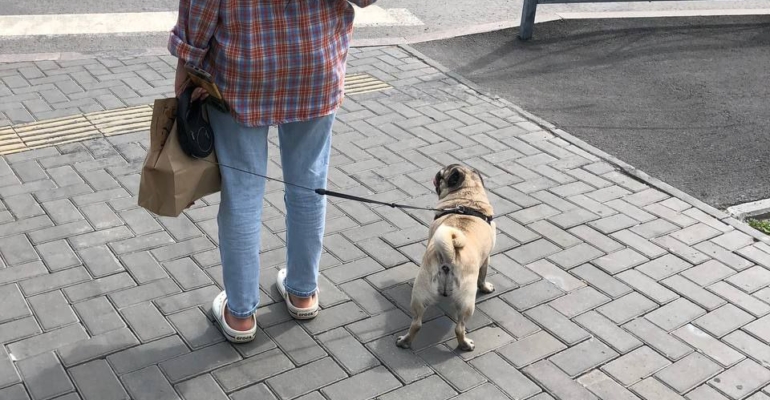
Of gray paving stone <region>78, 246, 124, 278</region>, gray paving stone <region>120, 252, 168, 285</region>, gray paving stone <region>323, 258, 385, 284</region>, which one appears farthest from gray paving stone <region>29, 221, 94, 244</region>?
gray paving stone <region>323, 258, 385, 284</region>

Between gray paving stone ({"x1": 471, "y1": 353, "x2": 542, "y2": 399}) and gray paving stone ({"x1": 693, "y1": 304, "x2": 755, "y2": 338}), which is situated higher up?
gray paving stone ({"x1": 693, "y1": 304, "x2": 755, "y2": 338})

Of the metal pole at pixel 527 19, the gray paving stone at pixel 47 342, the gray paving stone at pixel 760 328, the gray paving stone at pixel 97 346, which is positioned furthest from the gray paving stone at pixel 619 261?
the metal pole at pixel 527 19

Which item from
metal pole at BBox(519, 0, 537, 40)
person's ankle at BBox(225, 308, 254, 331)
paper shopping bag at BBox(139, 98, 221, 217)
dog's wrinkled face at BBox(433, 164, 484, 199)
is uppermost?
paper shopping bag at BBox(139, 98, 221, 217)

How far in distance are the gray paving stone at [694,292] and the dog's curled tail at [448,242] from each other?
4.68ft

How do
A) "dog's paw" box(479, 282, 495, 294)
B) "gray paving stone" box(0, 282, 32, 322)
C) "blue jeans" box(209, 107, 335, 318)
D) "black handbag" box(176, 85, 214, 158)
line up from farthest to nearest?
"dog's paw" box(479, 282, 495, 294)
"gray paving stone" box(0, 282, 32, 322)
"blue jeans" box(209, 107, 335, 318)
"black handbag" box(176, 85, 214, 158)

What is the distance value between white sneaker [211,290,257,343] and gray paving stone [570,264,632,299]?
179 cm

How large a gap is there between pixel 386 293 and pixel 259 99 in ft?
4.72

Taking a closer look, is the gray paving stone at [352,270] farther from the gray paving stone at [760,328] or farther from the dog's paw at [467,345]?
the gray paving stone at [760,328]

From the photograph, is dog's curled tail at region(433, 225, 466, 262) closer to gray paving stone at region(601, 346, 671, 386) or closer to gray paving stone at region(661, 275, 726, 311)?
gray paving stone at region(601, 346, 671, 386)

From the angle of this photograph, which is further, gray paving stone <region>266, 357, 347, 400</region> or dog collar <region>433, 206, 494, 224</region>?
dog collar <region>433, 206, 494, 224</region>

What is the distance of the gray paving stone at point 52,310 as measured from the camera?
3.86 m

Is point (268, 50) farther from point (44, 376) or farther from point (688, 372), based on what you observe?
point (688, 372)

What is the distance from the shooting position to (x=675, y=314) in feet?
13.7

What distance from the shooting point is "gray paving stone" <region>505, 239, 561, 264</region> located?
15.2 ft
